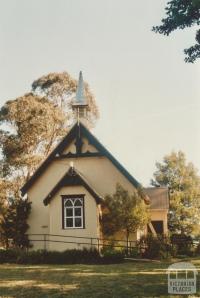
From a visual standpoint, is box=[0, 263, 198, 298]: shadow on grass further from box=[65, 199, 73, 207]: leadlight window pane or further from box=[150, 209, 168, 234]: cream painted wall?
box=[150, 209, 168, 234]: cream painted wall

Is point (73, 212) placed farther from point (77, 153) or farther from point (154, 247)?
point (154, 247)

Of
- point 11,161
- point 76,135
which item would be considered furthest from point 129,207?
point 11,161

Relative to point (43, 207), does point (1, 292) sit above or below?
below

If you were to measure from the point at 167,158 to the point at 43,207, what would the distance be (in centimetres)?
2718

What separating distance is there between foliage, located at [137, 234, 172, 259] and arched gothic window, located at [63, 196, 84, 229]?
399 centimetres

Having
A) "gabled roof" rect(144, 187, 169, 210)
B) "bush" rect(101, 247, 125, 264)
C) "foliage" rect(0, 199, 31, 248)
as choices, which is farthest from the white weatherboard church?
"gabled roof" rect(144, 187, 169, 210)

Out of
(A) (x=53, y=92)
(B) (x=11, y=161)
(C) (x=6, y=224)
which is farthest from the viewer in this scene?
(A) (x=53, y=92)

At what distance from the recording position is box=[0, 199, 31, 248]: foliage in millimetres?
29641

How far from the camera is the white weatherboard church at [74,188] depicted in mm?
28000

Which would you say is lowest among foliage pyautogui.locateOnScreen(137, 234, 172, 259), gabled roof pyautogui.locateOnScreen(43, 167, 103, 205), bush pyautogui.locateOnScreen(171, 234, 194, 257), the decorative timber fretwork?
bush pyautogui.locateOnScreen(171, 234, 194, 257)

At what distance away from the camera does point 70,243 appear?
27.9 metres

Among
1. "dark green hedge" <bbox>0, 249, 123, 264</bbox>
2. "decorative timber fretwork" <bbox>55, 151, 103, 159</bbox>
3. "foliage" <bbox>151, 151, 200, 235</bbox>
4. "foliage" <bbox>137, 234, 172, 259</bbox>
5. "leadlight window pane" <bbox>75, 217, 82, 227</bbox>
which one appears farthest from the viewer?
"foliage" <bbox>151, 151, 200, 235</bbox>

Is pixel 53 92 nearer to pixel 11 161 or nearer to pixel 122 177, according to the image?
pixel 11 161

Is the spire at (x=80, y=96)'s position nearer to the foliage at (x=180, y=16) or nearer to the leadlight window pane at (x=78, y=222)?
the leadlight window pane at (x=78, y=222)
